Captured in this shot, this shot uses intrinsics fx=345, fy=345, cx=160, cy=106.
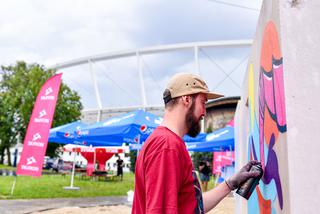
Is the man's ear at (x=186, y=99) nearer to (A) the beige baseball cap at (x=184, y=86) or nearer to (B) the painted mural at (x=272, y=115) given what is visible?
(A) the beige baseball cap at (x=184, y=86)

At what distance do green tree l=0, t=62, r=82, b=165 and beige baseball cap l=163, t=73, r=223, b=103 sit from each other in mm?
33818

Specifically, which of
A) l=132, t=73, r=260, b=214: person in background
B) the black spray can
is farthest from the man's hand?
l=132, t=73, r=260, b=214: person in background

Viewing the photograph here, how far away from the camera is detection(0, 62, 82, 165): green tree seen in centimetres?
3472

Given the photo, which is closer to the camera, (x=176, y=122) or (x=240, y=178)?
(x=176, y=122)

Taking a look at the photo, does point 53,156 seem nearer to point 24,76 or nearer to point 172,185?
point 24,76

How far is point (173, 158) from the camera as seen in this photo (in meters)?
1.62

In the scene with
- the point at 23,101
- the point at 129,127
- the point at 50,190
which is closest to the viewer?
the point at 129,127

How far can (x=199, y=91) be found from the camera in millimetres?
1866

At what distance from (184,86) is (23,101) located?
3762 cm

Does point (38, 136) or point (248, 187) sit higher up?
point (38, 136)

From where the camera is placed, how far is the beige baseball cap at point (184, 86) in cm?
185

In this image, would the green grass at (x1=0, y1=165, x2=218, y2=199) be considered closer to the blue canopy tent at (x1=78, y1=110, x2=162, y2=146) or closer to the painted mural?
the blue canopy tent at (x1=78, y1=110, x2=162, y2=146)

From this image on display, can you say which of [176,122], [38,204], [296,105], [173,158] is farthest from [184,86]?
[38,204]

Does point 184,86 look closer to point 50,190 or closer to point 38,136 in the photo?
point 38,136
